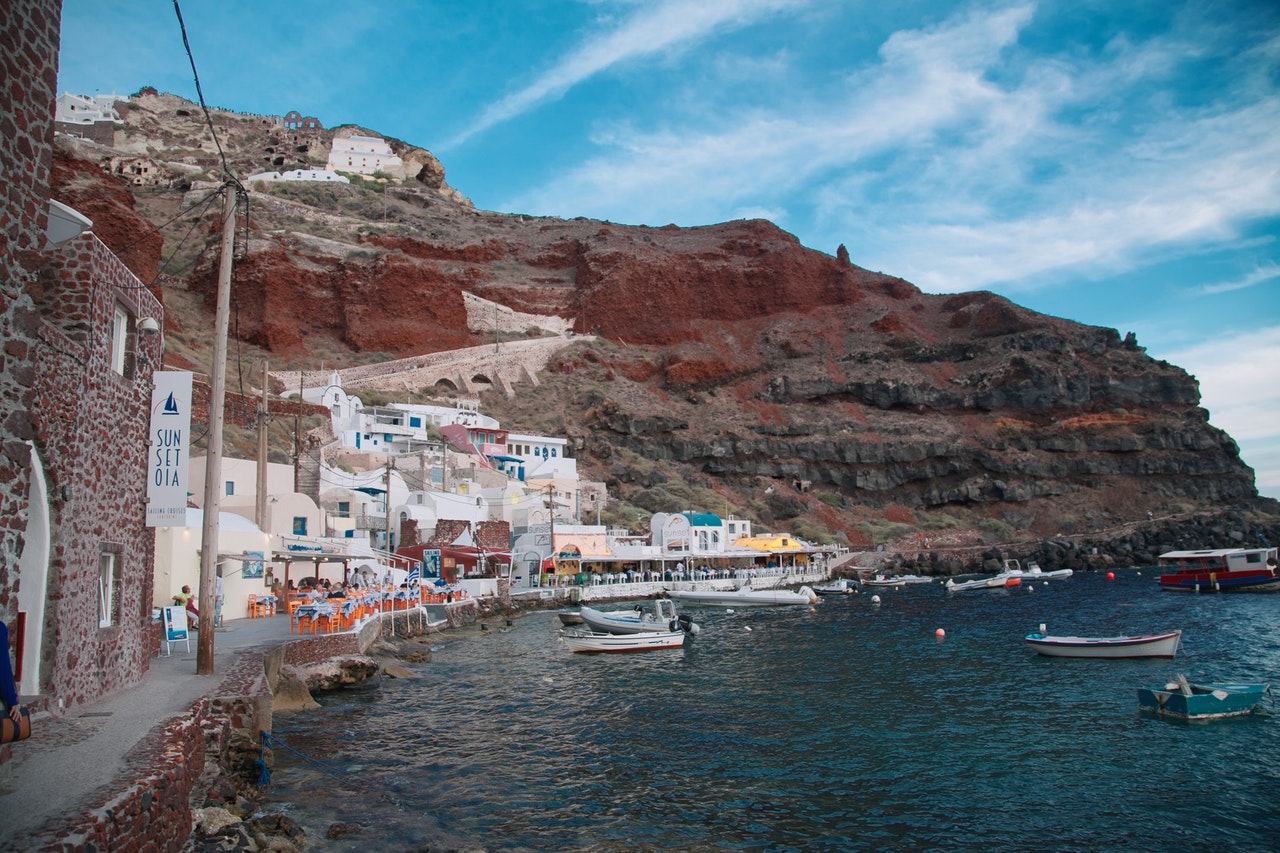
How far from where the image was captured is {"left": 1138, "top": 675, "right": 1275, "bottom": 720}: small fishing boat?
58.4 feet

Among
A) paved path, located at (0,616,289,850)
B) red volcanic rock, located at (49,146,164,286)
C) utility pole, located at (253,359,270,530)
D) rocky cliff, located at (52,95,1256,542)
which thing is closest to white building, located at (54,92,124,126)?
rocky cliff, located at (52,95,1256,542)

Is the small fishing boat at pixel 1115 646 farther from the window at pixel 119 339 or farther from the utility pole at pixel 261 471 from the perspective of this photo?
the utility pole at pixel 261 471

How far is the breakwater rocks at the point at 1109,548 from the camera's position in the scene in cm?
6762

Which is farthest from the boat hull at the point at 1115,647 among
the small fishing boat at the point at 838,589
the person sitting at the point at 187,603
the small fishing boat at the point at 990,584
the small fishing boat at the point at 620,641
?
the small fishing boat at the point at 838,589

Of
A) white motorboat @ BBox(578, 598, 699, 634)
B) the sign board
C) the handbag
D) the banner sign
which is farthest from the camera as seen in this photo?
white motorboat @ BBox(578, 598, 699, 634)

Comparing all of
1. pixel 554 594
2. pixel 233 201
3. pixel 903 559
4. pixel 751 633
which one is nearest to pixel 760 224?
pixel 903 559

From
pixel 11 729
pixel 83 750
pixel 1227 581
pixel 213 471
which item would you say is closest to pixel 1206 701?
pixel 83 750

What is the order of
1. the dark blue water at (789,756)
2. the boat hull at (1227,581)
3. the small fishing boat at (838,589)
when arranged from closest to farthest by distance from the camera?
the dark blue water at (789,756), the boat hull at (1227,581), the small fishing boat at (838,589)

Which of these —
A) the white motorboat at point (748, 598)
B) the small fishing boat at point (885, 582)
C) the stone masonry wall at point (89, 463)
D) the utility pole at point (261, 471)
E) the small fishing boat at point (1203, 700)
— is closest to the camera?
the stone masonry wall at point (89, 463)

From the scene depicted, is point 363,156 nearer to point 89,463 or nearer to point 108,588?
point 108,588

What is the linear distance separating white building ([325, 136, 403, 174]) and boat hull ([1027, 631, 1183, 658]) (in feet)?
405

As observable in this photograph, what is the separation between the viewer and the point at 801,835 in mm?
11586

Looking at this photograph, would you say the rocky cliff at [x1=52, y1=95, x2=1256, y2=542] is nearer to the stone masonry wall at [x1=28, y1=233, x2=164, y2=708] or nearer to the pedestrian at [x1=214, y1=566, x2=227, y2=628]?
the pedestrian at [x1=214, y1=566, x2=227, y2=628]

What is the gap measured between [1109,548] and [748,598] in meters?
39.5
